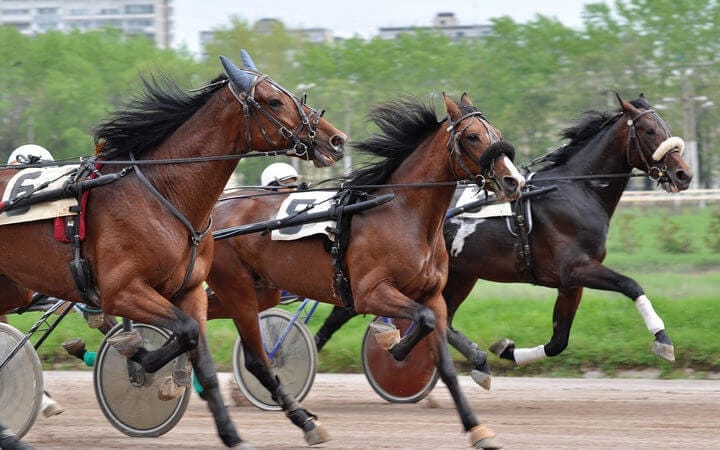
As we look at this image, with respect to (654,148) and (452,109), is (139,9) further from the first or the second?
(452,109)

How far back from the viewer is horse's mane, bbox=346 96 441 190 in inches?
292

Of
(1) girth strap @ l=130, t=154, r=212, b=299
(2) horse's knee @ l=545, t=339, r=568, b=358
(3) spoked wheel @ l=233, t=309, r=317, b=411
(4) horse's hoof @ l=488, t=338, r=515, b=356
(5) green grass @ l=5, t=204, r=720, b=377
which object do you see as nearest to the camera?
(1) girth strap @ l=130, t=154, r=212, b=299

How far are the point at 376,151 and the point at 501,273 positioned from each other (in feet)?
5.63

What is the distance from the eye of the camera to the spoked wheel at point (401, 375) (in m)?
8.63

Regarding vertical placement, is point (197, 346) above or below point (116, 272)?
below

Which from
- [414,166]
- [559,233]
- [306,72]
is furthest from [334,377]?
[306,72]

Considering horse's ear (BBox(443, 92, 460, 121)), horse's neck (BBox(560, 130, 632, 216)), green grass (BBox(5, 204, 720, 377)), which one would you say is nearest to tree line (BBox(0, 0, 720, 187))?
green grass (BBox(5, 204, 720, 377))

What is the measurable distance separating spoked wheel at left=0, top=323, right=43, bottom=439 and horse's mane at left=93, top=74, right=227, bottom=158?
1.46 m

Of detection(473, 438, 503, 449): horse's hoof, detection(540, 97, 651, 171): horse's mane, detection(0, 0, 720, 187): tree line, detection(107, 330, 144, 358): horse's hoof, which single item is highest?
detection(540, 97, 651, 171): horse's mane

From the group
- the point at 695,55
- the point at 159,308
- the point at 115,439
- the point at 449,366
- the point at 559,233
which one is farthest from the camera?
the point at 695,55

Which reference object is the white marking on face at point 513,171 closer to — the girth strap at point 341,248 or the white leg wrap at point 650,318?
the girth strap at point 341,248

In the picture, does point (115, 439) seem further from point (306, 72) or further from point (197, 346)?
point (306, 72)

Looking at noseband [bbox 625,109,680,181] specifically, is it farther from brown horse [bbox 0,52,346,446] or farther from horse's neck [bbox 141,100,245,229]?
horse's neck [bbox 141,100,245,229]

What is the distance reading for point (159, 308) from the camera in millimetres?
5961
